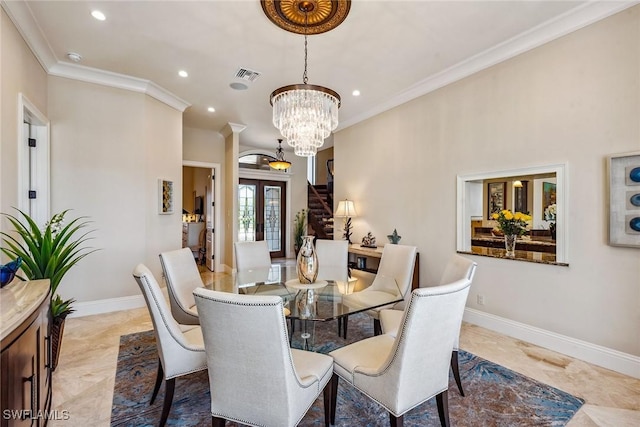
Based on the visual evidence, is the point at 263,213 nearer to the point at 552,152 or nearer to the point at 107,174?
the point at 107,174

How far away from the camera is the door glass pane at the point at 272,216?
8.24m

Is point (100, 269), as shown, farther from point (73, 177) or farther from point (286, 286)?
point (286, 286)

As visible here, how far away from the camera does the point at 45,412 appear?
1.75 m

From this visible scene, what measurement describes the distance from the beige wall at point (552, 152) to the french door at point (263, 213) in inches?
184

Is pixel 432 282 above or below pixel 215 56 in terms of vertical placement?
below

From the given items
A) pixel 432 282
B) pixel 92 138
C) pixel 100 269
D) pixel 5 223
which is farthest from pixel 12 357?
pixel 432 282

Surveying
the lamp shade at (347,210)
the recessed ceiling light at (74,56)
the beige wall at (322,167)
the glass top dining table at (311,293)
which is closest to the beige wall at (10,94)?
the recessed ceiling light at (74,56)

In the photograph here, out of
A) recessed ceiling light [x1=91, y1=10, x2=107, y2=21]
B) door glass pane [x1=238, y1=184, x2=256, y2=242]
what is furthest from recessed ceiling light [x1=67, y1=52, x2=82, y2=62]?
door glass pane [x1=238, y1=184, x2=256, y2=242]

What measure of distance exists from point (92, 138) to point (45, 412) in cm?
322

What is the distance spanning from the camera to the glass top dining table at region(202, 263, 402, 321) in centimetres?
212

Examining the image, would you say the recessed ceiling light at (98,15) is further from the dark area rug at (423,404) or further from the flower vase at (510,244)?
the flower vase at (510,244)

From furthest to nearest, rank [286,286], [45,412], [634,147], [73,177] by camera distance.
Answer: [73,177] < [286,286] < [634,147] < [45,412]

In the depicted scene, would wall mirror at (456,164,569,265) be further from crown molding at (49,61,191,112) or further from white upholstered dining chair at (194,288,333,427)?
crown molding at (49,61,191,112)

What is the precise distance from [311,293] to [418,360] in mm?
1177
